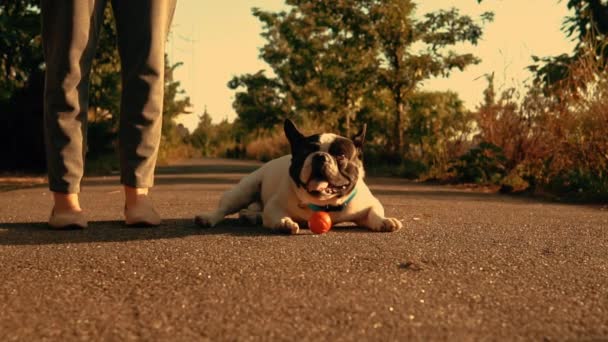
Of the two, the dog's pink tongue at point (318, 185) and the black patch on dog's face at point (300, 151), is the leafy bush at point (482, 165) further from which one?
the dog's pink tongue at point (318, 185)

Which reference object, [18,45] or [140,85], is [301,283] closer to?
[140,85]

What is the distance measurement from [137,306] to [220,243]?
101 centimetres

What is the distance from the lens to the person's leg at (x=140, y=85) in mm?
3018

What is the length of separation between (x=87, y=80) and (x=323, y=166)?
1248 mm

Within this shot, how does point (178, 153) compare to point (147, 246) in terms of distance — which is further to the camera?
point (178, 153)

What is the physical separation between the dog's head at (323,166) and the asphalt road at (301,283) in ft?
0.69

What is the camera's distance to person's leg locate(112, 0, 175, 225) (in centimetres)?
302

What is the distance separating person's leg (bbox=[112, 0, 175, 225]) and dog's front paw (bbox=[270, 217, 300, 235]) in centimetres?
67

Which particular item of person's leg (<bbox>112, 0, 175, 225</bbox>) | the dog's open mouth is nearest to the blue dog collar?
the dog's open mouth

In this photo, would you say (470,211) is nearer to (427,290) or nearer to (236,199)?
(236,199)

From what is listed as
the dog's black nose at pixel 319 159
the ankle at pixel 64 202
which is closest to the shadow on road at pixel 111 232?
the ankle at pixel 64 202

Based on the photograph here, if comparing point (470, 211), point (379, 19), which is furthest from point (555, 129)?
point (379, 19)

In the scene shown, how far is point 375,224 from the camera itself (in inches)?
122

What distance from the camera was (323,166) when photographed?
2801 mm
